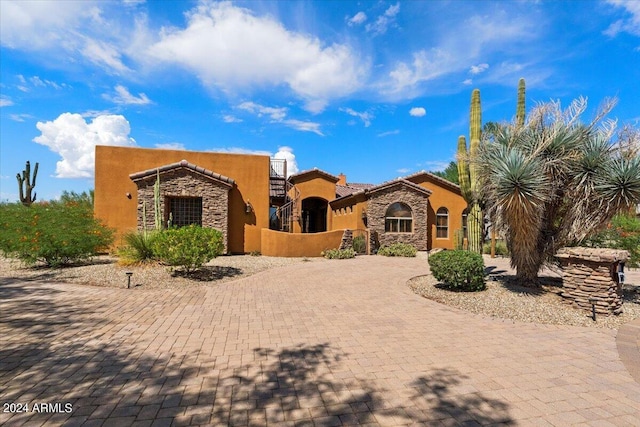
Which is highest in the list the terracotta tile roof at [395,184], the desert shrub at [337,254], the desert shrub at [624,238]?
the terracotta tile roof at [395,184]

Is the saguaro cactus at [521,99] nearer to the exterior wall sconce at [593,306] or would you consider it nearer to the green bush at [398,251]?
the exterior wall sconce at [593,306]

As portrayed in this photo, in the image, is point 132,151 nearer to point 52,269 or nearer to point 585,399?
point 52,269

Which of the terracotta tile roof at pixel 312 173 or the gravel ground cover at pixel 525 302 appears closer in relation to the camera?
the gravel ground cover at pixel 525 302

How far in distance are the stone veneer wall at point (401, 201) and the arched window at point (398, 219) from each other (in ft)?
0.85

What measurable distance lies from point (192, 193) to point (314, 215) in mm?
13601

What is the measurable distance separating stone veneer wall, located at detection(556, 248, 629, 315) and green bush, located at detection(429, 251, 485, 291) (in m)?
1.87

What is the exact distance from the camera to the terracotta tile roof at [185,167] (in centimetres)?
1477

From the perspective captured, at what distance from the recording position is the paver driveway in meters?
3.10

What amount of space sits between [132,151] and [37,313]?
37.9 feet

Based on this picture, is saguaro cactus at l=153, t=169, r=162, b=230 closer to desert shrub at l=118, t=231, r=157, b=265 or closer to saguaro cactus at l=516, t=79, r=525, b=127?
desert shrub at l=118, t=231, r=157, b=265

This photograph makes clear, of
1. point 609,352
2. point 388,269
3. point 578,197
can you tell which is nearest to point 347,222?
point 388,269

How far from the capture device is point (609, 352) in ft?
15.5

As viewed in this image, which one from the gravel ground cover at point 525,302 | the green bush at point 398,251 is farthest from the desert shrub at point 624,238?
the green bush at point 398,251

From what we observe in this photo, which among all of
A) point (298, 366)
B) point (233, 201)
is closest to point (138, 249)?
point (233, 201)
